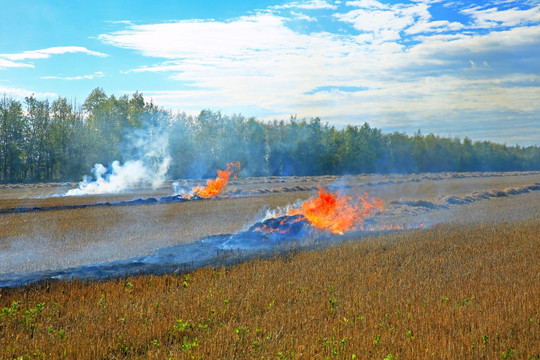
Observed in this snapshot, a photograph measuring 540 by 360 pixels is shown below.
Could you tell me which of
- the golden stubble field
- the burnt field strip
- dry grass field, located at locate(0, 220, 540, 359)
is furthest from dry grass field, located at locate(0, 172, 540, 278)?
dry grass field, located at locate(0, 220, 540, 359)

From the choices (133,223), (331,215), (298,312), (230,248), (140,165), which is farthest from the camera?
(140,165)

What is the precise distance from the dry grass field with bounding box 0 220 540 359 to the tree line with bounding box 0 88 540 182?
54373mm

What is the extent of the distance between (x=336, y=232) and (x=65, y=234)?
1042 cm

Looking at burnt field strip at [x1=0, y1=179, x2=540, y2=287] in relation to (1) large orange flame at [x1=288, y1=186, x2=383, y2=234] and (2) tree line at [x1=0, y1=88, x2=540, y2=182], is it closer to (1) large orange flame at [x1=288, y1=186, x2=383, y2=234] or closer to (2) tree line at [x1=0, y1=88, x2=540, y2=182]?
(1) large orange flame at [x1=288, y1=186, x2=383, y2=234]

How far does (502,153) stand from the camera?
424 ft

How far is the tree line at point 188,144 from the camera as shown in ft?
218

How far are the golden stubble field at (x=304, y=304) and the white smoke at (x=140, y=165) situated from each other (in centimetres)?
3783

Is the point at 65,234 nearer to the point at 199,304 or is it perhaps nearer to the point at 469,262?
the point at 199,304

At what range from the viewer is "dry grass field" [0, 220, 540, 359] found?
7184 mm

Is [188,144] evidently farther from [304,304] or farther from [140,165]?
[304,304]

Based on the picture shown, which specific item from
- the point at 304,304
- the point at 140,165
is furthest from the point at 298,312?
the point at 140,165

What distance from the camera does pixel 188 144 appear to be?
7106 centimetres

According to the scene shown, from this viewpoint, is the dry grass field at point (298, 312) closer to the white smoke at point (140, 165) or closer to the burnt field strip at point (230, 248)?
the burnt field strip at point (230, 248)

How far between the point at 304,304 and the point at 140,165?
50998mm
